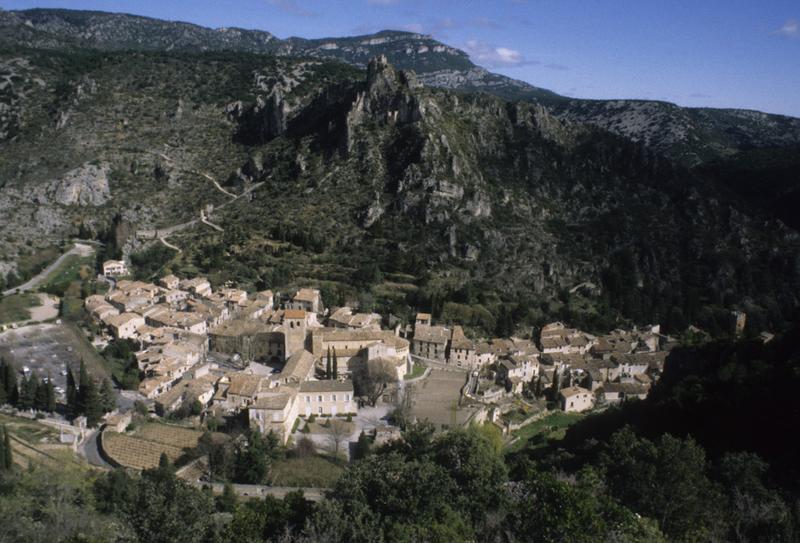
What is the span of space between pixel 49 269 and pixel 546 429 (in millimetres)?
56071

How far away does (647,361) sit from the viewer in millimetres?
54938

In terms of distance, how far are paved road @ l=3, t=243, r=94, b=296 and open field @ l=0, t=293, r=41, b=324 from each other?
305cm

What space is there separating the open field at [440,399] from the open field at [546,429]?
147 inches

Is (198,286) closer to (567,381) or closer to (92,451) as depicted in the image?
(92,451)

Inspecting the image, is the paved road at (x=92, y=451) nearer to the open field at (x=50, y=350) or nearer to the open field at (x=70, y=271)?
the open field at (x=50, y=350)

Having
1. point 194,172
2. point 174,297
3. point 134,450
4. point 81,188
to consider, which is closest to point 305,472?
point 134,450

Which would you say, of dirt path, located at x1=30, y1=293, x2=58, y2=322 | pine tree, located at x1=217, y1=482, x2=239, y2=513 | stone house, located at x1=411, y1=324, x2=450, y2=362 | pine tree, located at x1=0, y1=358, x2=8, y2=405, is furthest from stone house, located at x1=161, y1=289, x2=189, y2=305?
pine tree, located at x1=217, y1=482, x2=239, y2=513

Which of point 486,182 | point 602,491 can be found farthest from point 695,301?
point 602,491

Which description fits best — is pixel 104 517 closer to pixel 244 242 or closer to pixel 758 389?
pixel 758 389

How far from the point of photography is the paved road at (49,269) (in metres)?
61.7

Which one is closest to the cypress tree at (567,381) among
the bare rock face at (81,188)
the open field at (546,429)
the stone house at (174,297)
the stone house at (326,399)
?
the open field at (546,429)

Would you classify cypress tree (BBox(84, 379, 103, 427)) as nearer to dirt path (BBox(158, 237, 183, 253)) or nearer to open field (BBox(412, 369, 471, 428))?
open field (BBox(412, 369, 471, 428))

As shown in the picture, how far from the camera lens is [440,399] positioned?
4494cm

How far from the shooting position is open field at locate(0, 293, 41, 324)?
5170 centimetres
